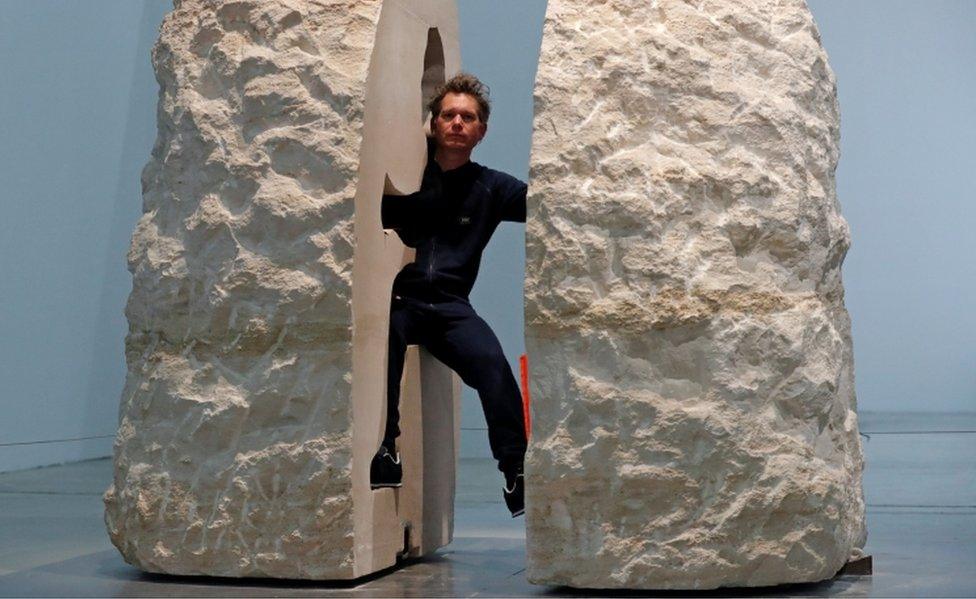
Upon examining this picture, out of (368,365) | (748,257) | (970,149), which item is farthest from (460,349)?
(970,149)

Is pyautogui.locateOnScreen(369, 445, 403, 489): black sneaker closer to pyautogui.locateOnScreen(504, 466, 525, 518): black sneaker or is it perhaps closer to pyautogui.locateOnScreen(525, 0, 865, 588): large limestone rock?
pyautogui.locateOnScreen(504, 466, 525, 518): black sneaker

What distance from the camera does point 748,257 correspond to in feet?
12.2

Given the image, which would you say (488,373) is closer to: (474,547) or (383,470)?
(383,470)

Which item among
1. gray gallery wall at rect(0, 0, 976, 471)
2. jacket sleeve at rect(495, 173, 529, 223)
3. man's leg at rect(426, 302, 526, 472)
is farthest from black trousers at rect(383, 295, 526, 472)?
gray gallery wall at rect(0, 0, 976, 471)

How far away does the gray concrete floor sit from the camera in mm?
3896

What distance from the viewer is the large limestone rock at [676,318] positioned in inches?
143

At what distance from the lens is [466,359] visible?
4223 millimetres

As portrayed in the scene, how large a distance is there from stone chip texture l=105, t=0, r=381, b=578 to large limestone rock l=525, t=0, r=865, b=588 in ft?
1.97

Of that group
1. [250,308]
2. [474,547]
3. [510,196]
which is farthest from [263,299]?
[474,547]

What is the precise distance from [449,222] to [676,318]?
1016mm

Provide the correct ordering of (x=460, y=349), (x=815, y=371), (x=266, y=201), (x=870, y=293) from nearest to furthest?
(x=815, y=371) < (x=266, y=201) < (x=460, y=349) < (x=870, y=293)

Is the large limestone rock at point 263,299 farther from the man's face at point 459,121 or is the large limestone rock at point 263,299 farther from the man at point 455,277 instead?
the man's face at point 459,121

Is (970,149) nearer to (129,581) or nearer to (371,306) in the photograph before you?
(371,306)

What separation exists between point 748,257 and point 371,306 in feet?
3.71
